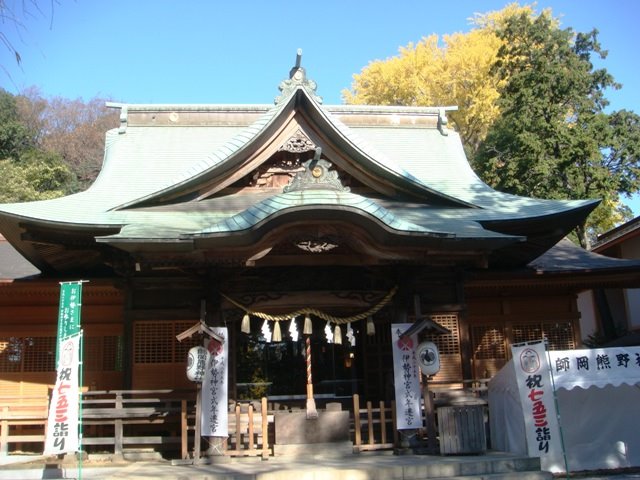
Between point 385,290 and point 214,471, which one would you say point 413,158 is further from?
point 214,471

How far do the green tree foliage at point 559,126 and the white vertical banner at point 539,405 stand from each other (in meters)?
11.9

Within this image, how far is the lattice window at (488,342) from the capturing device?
14.2 metres

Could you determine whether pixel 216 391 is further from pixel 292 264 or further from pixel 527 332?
pixel 527 332

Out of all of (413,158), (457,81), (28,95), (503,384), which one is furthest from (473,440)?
(28,95)

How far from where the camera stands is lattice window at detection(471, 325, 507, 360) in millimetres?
14211

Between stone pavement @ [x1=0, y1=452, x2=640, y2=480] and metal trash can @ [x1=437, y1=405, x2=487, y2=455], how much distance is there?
237 millimetres

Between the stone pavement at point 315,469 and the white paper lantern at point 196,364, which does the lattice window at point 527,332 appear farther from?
the white paper lantern at point 196,364

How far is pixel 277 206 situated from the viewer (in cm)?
987

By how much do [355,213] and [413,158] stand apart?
22.0ft

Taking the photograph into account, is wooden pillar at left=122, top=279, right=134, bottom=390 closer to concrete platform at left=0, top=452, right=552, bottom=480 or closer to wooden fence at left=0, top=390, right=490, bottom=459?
wooden fence at left=0, top=390, right=490, bottom=459

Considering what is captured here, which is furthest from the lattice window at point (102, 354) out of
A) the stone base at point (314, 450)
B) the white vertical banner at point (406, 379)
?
the white vertical banner at point (406, 379)

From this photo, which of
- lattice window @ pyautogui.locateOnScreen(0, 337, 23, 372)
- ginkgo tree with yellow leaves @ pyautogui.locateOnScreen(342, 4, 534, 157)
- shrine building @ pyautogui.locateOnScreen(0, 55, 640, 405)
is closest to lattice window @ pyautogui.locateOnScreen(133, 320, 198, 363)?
shrine building @ pyautogui.locateOnScreen(0, 55, 640, 405)

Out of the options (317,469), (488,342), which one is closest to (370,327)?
(317,469)

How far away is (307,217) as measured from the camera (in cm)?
1001
